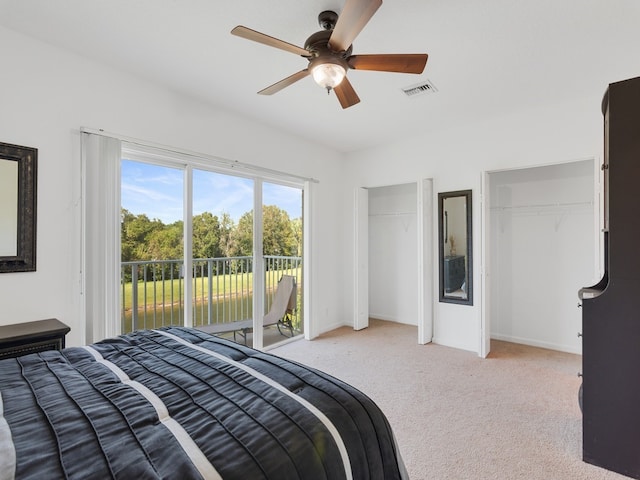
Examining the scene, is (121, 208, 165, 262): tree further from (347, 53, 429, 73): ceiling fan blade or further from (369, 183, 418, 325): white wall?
(369, 183, 418, 325): white wall

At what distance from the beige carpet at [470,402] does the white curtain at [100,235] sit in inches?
80.0

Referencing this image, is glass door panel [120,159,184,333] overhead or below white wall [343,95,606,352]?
below

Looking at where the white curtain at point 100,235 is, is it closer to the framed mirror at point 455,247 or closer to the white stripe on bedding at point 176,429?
the white stripe on bedding at point 176,429

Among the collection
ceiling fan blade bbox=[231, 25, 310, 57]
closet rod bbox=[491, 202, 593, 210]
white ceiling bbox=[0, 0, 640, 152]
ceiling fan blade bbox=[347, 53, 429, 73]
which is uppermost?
white ceiling bbox=[0, 0, 640, 152]

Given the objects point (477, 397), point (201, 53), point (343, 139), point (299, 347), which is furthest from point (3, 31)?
point (477, 397)

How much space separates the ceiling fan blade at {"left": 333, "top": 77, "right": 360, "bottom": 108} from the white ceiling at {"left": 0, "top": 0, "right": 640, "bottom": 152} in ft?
1.13

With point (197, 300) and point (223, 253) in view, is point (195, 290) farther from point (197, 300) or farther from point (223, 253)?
point (223, 253)

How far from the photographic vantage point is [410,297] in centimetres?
512

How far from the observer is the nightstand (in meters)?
1.88

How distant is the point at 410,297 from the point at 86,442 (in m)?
4.71

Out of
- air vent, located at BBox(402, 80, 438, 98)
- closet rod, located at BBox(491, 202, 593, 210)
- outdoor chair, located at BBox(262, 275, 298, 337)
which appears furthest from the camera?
outdoor chair, located at BBox(262, 275, 298, 337)

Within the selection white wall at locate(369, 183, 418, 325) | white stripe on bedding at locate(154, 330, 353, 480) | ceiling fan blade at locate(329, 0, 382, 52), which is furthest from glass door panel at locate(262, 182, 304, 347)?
white stripe on bedding at locate(154, 330, 353, 480)

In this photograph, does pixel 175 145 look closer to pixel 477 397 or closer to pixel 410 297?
pixel 477 397

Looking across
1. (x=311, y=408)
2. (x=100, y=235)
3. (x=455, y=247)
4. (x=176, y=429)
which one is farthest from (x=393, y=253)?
(x=176, y=429)
